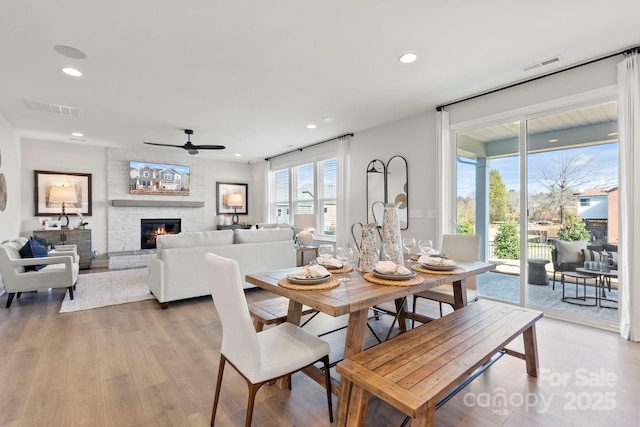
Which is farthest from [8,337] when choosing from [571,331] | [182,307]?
[571,331]

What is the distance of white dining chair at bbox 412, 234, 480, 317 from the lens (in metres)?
2.78

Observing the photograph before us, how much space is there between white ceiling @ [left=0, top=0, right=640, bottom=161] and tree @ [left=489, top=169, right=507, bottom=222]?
1.10 m

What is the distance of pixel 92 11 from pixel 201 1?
806 mm

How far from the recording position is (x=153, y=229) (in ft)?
24.2

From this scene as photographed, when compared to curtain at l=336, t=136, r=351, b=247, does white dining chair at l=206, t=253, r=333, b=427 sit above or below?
below

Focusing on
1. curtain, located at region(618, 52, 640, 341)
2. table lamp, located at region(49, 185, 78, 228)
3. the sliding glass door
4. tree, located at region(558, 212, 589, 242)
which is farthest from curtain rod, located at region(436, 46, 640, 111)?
table lamp, located at region(49, 185, 78, 228)

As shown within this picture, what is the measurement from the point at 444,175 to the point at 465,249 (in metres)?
1.46

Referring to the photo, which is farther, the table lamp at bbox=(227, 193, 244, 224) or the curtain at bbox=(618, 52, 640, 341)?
the table lamp at bbox=(227, 193, 244, 224)

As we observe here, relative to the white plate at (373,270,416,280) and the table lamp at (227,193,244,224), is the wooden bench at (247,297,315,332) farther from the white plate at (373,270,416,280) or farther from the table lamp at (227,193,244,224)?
the table lamp at (227,193,244,224)

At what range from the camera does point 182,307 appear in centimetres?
379

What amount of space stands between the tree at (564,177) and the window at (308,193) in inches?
143

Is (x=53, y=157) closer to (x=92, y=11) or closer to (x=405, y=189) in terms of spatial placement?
(x=92, y=11)

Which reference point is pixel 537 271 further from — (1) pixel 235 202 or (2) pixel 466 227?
(1) pixel 235 202

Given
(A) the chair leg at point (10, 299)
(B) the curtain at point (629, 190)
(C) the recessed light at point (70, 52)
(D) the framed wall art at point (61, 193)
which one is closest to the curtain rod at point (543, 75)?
(B) the curtain at point (629, 190)
